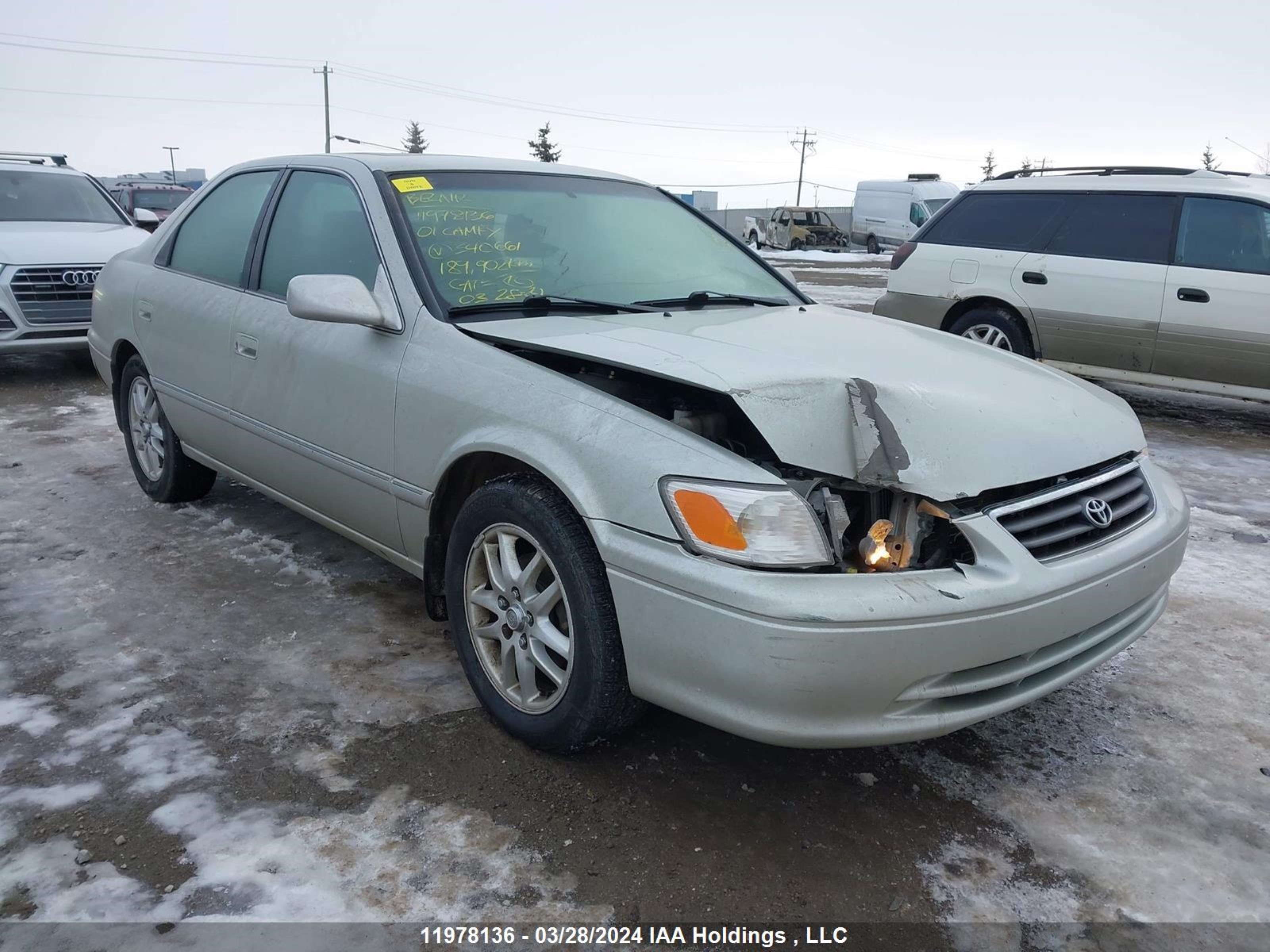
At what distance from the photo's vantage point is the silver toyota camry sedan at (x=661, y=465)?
212cm

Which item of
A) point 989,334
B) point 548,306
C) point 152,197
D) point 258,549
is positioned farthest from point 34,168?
point 152,197

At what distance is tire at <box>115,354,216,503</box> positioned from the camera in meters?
4.48

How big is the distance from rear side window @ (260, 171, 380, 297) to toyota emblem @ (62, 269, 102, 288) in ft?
16.5

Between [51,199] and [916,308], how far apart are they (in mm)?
7594

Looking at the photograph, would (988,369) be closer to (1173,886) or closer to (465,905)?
(1173,886)

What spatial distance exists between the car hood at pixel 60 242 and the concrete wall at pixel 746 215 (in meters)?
30.8

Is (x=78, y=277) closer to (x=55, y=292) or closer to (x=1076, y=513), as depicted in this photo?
(x=55, y=292)

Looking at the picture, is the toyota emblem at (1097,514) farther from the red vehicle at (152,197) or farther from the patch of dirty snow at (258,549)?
the red vehicle at (152,197)

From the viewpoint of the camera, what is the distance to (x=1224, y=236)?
658 centimetres

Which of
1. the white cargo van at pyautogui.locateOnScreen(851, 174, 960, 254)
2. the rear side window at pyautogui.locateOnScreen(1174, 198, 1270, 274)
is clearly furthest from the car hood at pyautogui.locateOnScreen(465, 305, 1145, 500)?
the white cargo van at pyautogui.locateOnScreen(851, 174, 960, 254)

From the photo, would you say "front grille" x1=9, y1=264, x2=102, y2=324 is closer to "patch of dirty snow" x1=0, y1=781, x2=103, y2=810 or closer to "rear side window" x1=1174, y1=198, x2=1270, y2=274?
"patch of dirty snow" x1=0, y1=781, x2=103, y2=810

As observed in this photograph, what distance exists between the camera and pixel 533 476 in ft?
8.43

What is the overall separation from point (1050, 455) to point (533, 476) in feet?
4.22

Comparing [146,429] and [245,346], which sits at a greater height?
[245,346]
